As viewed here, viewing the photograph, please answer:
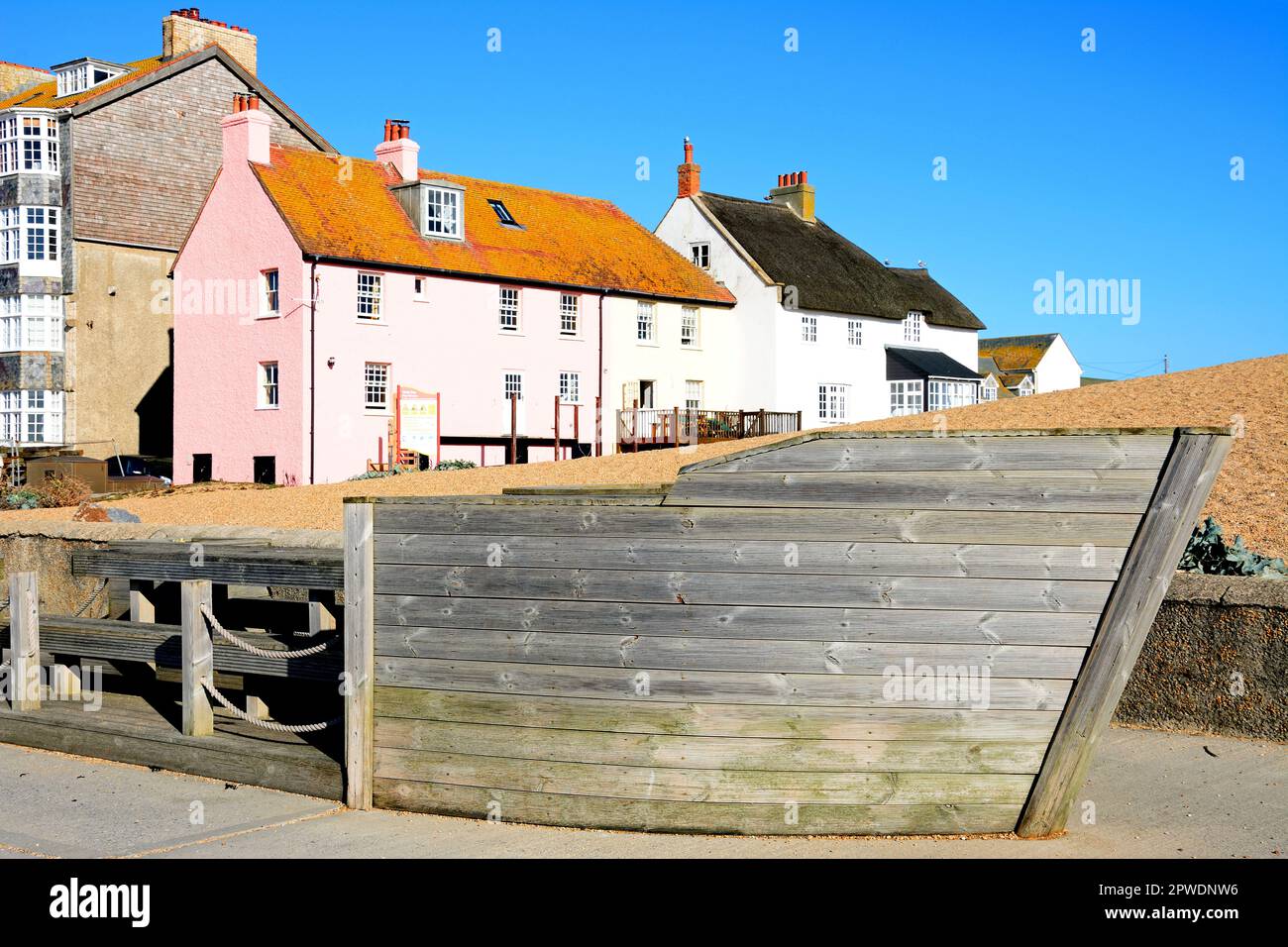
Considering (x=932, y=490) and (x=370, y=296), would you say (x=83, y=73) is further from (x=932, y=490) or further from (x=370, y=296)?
(x=932, y=490)

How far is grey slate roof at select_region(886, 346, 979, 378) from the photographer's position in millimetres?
48731

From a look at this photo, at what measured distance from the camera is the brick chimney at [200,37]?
143 ft

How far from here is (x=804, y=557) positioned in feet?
20.2

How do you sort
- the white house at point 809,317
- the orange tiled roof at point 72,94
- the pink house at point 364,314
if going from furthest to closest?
1. the white house at point 809,317
2. the orange tiled roof at point 72,94
3. the pink house at point 364,314

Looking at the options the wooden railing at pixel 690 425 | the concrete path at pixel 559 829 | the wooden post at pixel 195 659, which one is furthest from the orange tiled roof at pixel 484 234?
the concrete path at pixel 559 829

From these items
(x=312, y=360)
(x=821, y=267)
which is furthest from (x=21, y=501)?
(x=821, y=267)

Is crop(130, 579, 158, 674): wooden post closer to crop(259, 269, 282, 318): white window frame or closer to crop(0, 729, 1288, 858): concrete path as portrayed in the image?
crop(0, 729, 1288, 858): concrete path

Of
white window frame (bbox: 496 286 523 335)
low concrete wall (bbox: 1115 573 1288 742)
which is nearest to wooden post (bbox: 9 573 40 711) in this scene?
low concrete wall (bbox: 1115 573 1288 742)

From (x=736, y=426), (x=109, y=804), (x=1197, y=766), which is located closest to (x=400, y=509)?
(x=109, y=804)

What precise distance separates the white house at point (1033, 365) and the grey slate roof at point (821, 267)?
2201 centimetres

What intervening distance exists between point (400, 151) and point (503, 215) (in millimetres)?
3647

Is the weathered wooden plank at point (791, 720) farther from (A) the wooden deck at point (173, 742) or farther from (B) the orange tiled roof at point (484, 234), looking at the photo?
(B) the orange tiled roof at point (484, 234)

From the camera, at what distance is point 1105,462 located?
5.95 metres

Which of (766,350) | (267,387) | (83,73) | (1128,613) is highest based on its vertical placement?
(83,73)
